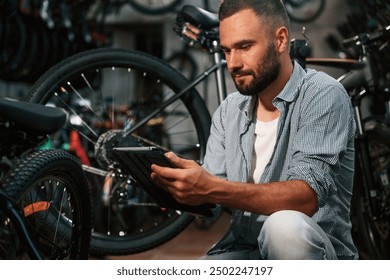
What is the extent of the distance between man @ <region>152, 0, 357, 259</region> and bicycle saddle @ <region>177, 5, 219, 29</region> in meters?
0.63

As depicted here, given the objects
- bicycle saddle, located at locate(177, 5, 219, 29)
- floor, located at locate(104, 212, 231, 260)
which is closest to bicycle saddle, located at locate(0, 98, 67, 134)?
bicycle saddle, located at locate(177, 5, 219, 29)

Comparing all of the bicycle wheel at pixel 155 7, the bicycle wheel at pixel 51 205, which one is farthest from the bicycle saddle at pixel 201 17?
the bicycle wheel at pixel 155 7

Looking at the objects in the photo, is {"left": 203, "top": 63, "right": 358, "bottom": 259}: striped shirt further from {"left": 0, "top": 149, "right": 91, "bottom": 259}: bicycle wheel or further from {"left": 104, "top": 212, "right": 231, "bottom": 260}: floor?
{"left": 104, "top": 212, "right": 231, "bottom": 260}: floor

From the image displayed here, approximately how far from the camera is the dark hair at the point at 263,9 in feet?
6.50

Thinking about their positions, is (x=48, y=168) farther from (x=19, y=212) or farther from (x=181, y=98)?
(x=181, y=98)

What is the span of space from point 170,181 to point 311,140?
426 millimetres

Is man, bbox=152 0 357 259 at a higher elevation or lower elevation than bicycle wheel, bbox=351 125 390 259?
higher

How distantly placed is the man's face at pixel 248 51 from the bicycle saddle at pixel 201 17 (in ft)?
2.52

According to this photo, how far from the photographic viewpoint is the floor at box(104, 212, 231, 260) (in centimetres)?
362

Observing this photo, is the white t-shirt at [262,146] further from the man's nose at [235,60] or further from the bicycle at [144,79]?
the bicycle at [144,79]

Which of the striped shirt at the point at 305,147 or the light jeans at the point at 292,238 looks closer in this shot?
the light jeans at the point at 292,238

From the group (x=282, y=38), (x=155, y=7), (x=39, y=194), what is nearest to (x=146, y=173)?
(x=39, y=194)

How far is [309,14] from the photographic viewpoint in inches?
268

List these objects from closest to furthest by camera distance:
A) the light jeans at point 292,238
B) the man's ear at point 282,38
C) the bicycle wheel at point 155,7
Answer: the light jeans at point 292,238
the man's ear at point 282,38
the bicycle wheel at point 155,7
